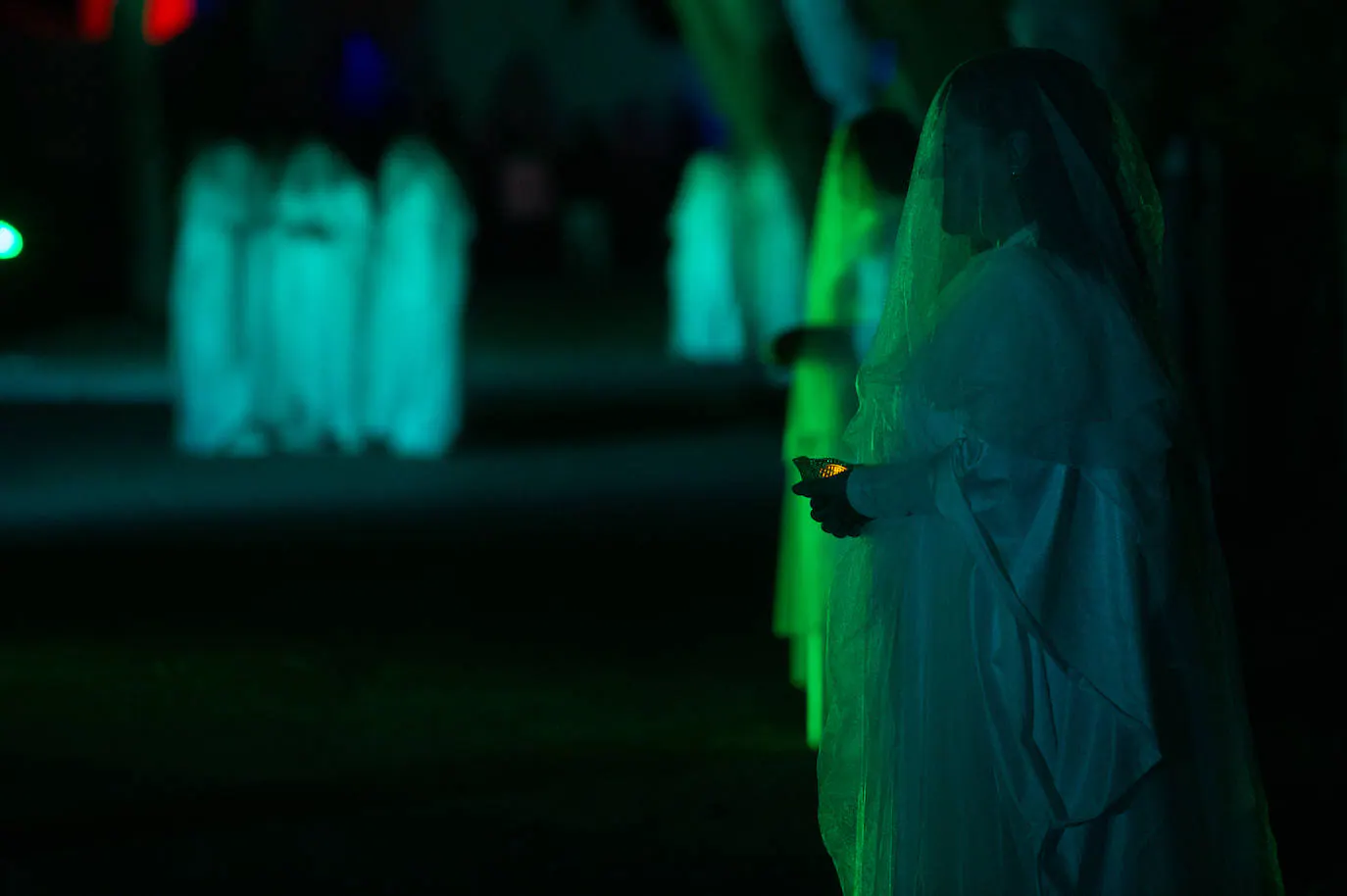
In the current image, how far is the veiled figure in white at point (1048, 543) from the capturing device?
3.33m

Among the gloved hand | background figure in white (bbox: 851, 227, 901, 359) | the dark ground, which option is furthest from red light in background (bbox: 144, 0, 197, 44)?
the gloved hand

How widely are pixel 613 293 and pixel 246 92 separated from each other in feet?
24.5

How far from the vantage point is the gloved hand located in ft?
11.7

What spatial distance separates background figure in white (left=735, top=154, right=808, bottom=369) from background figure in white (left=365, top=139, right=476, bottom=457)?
907cm

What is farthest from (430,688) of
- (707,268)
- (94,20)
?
(94,20)

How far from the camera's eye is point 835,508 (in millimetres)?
3574

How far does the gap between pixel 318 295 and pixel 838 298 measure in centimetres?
958

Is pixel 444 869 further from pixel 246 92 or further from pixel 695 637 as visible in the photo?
pixel 246 92

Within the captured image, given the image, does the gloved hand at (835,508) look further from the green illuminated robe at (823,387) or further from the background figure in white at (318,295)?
the background figure in white at (318,295)

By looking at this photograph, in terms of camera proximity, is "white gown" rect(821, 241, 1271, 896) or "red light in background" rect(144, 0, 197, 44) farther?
"red light in background" rect(144, 0, 197, 44)

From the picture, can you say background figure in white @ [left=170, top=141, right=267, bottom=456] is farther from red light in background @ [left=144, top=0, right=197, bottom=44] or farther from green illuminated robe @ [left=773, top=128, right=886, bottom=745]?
red light in background @ [left=144, top=0, right=197, bottom=44]

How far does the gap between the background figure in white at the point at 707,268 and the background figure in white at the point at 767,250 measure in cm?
27

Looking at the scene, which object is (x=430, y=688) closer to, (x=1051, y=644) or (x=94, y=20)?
(x=1051, y=644)

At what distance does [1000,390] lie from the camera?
3.33 metres
